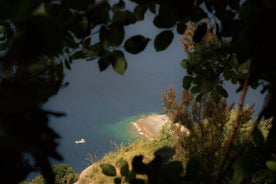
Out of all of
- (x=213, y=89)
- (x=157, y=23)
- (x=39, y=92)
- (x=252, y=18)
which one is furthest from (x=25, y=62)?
(x=213, y=89)

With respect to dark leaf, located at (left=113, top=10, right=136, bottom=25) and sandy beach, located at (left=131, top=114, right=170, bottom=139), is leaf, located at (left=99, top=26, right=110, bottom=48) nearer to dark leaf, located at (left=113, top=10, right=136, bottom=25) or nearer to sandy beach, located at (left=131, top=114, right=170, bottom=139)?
dark leaf, located at (left=113, top=10, right=136, bottom=25)

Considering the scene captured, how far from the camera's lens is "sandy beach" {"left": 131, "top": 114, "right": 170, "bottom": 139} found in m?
14.2

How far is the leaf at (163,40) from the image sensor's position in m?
1.11

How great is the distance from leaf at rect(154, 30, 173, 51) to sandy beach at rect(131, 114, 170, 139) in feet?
41.5

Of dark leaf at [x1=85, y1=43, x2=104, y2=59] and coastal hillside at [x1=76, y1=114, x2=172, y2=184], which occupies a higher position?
dark leaf at [x1=85, y1=43, x2=104, y2=59]

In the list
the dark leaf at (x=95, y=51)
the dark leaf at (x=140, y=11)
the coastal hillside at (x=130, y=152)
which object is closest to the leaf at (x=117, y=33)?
the dark leaf at (x=95, y=51)

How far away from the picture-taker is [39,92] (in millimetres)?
383

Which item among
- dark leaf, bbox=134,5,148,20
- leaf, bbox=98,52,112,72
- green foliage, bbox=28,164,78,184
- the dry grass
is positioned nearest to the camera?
leaf, bbox=98,52,112,72

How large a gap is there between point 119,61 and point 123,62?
1 cm

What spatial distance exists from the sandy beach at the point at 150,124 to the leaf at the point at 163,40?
1265 cm

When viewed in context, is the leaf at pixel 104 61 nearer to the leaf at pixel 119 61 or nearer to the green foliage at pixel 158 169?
the leaf at pixel 119 61

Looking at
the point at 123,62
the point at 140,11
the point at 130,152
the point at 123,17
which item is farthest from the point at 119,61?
the point at 130,152

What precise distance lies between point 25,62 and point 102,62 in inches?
29.2

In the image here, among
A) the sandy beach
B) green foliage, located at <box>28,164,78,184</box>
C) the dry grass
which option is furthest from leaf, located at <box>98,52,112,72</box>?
the sandy beach
